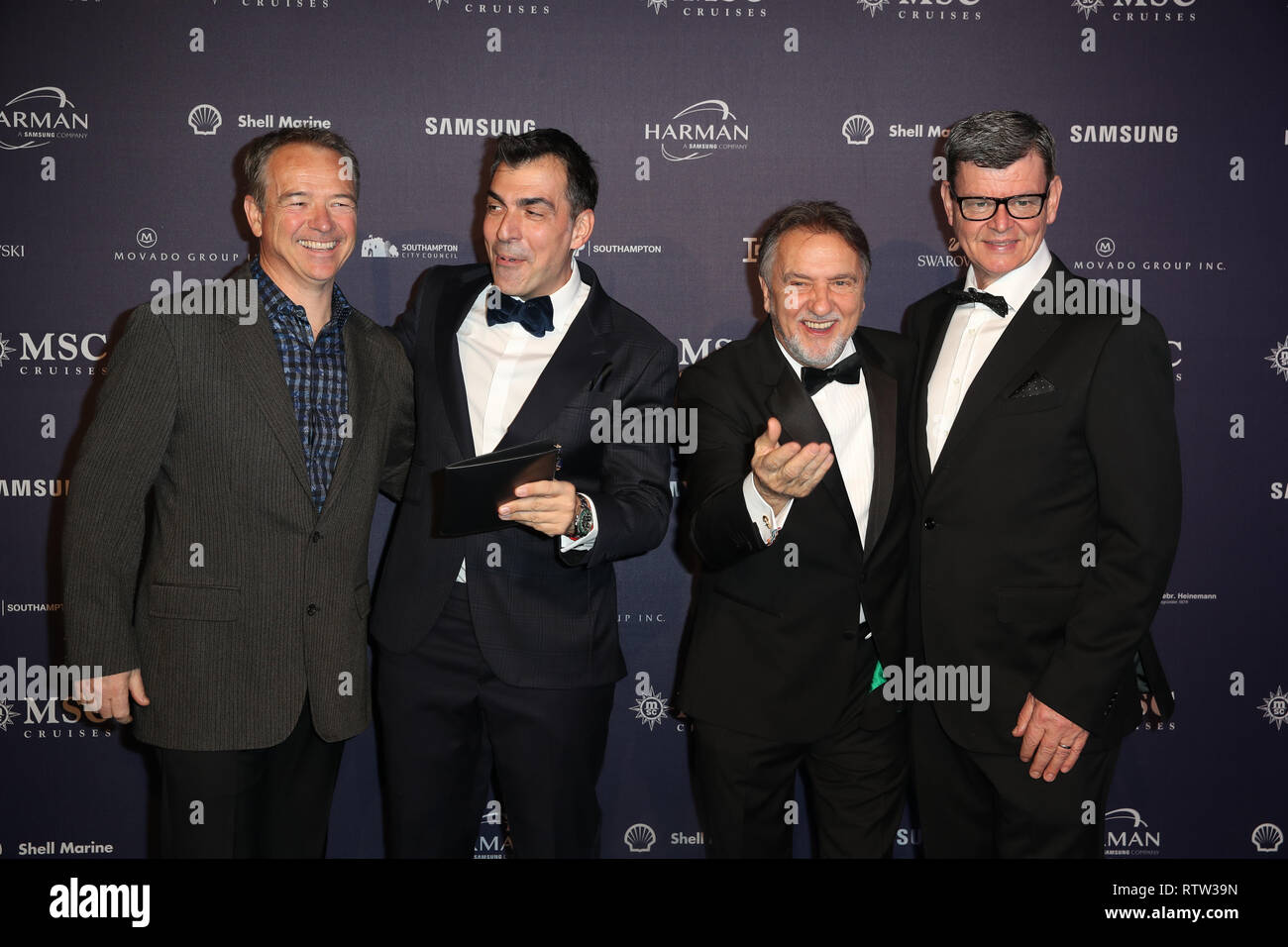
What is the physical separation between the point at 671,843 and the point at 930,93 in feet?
10.0

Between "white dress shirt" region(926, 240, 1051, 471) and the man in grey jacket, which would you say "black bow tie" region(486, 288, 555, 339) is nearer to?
the man in grey jacket

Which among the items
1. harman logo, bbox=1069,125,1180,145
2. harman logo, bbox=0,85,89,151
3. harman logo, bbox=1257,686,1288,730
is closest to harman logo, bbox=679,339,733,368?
harman logo, bbox=1069,125,1180,145

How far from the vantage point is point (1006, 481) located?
8.12ft

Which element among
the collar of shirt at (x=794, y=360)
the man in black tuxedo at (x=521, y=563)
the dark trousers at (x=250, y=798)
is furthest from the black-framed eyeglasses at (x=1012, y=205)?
the dark trousers at (x=250, y=798)

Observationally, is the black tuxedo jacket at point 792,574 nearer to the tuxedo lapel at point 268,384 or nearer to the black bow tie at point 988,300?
the black bow tie at point 988,300

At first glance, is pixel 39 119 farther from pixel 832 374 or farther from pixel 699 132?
pixel 832 374

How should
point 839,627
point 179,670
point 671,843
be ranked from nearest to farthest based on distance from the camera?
point 179,670 → point 839,627 → point 671,843

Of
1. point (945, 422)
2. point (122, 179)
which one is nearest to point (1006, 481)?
point (945, 422)

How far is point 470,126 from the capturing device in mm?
3520

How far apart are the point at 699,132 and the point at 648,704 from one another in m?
2.20

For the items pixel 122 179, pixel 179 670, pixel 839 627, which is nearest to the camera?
pixel 179 670

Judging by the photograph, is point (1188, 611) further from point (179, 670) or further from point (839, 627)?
point (179, 670)

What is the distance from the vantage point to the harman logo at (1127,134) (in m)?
3.58

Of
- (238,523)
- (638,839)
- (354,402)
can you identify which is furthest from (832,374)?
(638,839)
